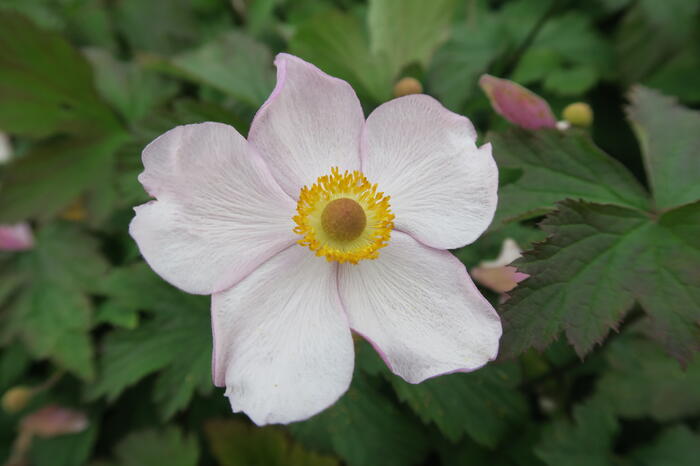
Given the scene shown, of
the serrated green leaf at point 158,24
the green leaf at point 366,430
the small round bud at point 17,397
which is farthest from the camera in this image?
the serrated green leaf at point 158,24

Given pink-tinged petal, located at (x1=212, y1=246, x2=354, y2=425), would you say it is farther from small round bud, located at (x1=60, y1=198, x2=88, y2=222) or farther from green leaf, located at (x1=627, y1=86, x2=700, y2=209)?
small round bud, located at (x1=60, y1=198, x2=88, y2=222)

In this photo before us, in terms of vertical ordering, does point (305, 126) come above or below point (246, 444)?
above

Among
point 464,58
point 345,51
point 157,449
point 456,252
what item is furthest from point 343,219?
point 464,58

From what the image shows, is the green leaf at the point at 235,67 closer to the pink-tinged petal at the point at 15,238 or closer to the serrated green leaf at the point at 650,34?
the pink-tinged petal at the point at 15,238

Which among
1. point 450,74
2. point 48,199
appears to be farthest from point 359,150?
point 48,199

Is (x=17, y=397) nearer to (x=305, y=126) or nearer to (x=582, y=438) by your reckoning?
(x=305, y=126)

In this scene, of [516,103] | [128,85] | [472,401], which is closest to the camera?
[516,103]

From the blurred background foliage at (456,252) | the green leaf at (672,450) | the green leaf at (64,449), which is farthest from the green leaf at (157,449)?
the green leaf at (672,450)
